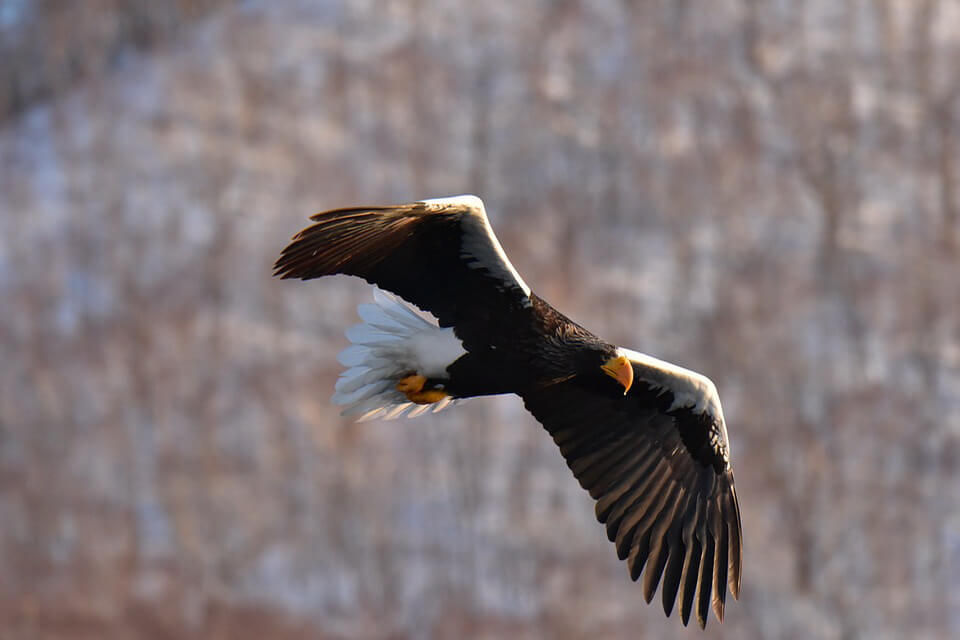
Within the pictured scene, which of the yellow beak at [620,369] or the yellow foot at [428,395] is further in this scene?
the yellow foot at [428,395]

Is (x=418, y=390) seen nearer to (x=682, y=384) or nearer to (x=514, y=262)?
(x=682, y=384)

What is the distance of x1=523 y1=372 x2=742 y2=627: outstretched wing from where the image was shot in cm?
557

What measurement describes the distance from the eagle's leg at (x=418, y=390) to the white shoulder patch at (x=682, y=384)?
0.73m

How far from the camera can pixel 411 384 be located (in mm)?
5414

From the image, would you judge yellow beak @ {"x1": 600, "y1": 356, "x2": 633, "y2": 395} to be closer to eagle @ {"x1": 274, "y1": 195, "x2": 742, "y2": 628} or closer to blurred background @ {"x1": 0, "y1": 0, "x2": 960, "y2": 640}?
eagle @ {"x1": 274, "y1": 195, "x2": 742, "y2": 628}

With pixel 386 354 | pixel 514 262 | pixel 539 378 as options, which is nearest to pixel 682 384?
pixel 539 378

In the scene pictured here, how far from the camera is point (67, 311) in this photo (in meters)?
14.2

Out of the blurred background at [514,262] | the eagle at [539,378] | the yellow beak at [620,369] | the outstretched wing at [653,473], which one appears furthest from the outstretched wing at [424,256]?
the blurred background at [514,262]

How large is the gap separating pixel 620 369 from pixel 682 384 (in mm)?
516

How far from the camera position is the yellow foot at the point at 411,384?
17.7 ft

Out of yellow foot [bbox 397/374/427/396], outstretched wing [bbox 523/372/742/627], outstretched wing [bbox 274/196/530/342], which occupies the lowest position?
outstretched wing [bbox 523/372/742/627]

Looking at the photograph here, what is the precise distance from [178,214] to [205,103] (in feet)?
4.66

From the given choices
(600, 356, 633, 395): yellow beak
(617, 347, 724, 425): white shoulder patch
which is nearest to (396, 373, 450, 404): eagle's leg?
(600, 356, 633, 395): yellow beak

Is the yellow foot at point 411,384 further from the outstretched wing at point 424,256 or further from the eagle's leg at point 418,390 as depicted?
the outstretched wing at point 424,256
